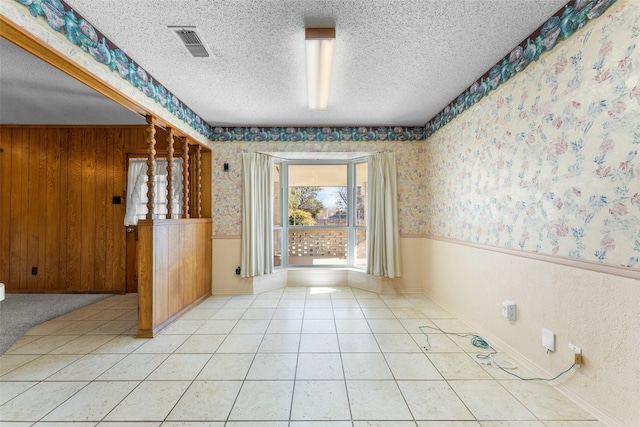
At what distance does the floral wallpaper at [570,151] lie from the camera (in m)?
1.38

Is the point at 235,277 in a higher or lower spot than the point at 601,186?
lower

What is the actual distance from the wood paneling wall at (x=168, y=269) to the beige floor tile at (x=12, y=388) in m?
0.79

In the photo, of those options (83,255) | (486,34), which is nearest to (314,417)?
(486,34)

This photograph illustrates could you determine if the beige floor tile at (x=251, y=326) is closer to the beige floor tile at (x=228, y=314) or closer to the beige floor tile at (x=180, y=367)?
the beige floor tile at (x=228, y=314)

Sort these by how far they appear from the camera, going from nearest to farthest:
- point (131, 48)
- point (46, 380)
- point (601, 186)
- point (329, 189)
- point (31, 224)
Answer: point (601, 186) < point (46, 380) < point (131, 48) < point (31, 224) < point (329, 189)

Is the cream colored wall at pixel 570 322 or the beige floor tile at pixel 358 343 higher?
the cream colored wall at pixel 570 322

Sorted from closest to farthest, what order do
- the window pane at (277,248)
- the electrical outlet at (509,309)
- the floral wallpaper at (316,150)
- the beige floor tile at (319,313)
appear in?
the electrical outlet at (509,309)
the beige floor tile at (319,313)
the floral wallpaper at (316,150)
the window pane at (277,248)

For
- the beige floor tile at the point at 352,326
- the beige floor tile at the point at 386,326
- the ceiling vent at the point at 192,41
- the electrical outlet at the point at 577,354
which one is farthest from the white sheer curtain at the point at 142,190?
the electrical outlet at the point at 577,354

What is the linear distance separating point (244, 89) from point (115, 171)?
2.73 meters

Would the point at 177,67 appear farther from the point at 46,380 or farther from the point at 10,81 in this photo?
the point at 46,380

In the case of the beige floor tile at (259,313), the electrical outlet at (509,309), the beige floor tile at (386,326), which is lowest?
the beige floor tile at (386,326)

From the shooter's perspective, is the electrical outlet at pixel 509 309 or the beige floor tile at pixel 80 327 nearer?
the electrical outlet at pixel 509 309

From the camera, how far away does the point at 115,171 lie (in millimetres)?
4047

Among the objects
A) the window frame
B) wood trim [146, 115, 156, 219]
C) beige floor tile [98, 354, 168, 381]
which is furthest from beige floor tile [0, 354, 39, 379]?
the window frame
